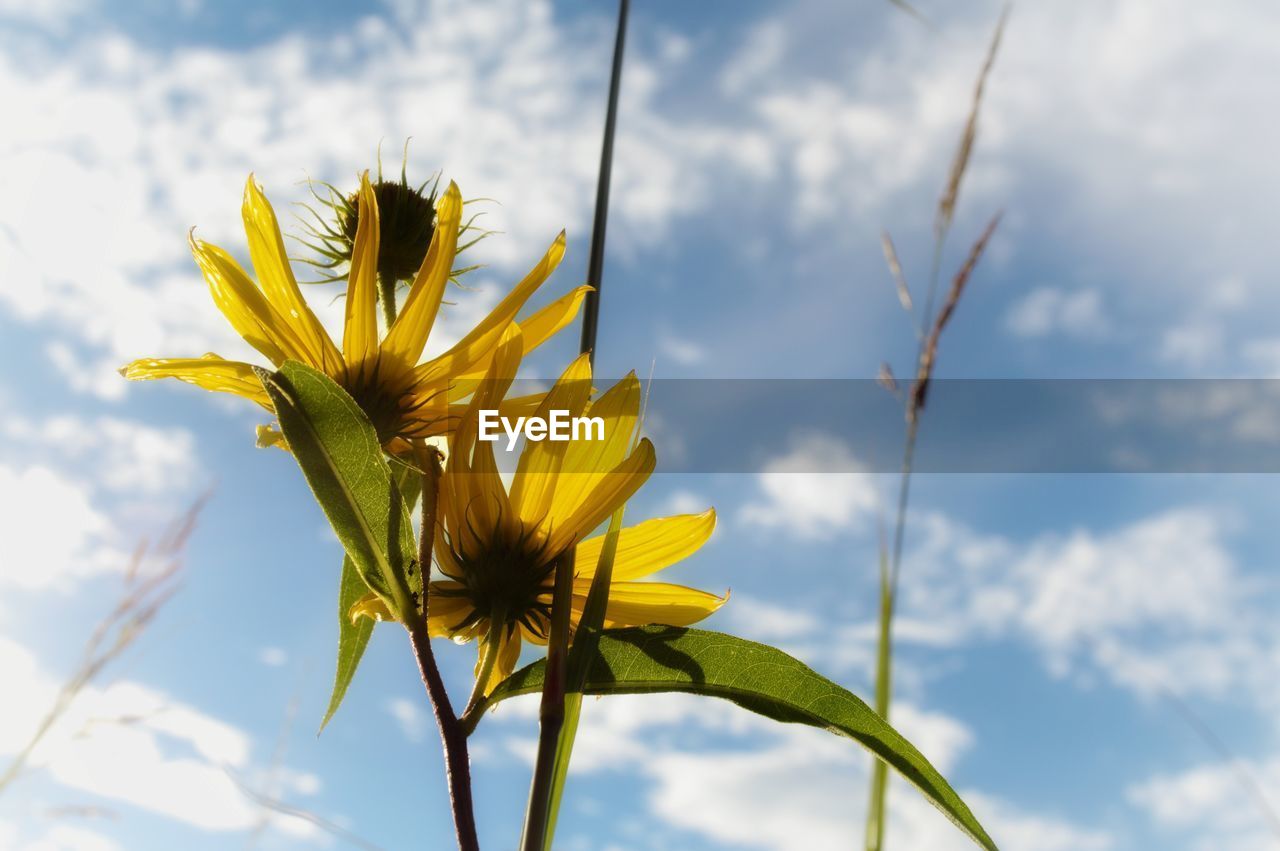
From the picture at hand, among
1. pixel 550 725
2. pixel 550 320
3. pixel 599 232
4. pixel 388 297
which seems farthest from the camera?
pixel 388 297

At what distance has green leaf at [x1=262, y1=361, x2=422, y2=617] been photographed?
59cm

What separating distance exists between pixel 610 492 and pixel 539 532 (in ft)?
0.31

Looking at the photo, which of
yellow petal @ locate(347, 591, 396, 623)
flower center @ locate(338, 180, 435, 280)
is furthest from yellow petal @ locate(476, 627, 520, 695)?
flower center @ locate(338, 180, 435, 280)

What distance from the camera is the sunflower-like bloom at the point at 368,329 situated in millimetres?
787

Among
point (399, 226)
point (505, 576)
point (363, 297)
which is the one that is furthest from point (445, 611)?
point (399, 226)

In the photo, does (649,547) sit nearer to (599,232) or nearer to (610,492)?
(610,492)

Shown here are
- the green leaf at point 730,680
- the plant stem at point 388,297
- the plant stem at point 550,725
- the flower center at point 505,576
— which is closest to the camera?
the plant stem at point 550,725

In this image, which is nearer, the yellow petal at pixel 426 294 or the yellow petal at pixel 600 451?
the yellow petal at pixel 600 451

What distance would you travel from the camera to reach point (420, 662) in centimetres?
59

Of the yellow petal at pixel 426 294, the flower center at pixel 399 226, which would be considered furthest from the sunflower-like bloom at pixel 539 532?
the flower center at pixel 399 226

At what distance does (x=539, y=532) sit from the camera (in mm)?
726

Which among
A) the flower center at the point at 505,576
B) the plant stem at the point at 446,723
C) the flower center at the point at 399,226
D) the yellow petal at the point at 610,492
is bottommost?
the plant stem at the point at 446,723

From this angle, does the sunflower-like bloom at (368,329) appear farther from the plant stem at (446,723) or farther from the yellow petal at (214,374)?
the plant stem at (446,723)

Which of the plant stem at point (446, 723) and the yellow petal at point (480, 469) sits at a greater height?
the yellow petal at point (480, 469)
